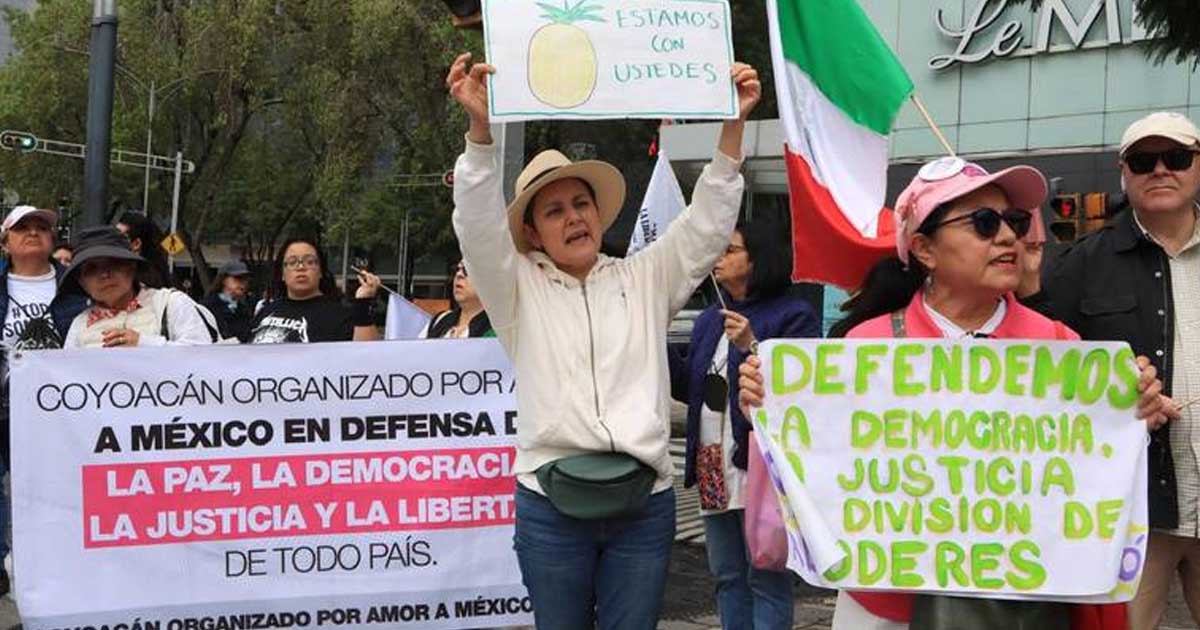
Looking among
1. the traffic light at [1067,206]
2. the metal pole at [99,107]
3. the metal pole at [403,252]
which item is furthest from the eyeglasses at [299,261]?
the metal pole at [403,252]

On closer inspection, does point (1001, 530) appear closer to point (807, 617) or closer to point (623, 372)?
point (623, 372)

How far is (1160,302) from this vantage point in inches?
143

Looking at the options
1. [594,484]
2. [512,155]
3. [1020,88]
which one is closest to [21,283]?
[512,155]

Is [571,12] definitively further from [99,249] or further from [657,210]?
[99,249]

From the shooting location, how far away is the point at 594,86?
3531 millimetres

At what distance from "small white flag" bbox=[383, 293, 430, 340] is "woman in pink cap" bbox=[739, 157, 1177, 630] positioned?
4086 millimetres

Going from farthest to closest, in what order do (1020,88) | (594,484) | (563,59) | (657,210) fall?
(1020,88) → (657,210) → (563,59) → (594,484)

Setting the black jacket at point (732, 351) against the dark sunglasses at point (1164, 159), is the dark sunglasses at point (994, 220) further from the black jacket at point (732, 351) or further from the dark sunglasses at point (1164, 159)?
the black jacket at point (732, 351)

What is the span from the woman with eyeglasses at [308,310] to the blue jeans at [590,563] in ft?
8.22

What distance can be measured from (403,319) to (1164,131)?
4.21 m

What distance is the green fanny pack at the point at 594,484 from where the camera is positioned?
3350 millimetres

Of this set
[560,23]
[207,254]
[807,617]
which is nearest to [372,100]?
[807,617]

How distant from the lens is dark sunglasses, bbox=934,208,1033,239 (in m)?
2.76

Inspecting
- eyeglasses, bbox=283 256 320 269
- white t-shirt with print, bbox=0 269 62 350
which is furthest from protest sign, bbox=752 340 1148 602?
white t-shirt with print, bbox=0 269 62 350
